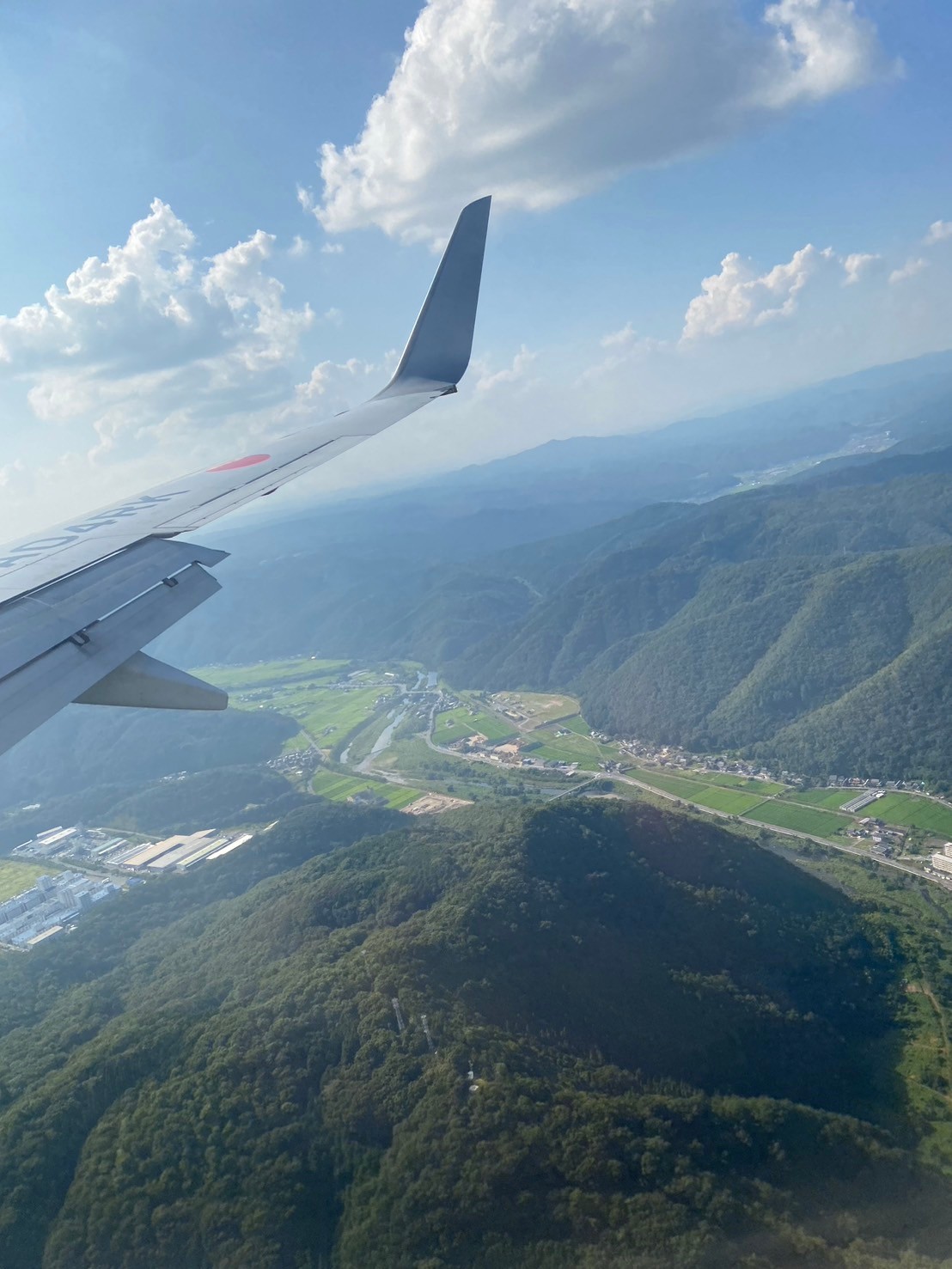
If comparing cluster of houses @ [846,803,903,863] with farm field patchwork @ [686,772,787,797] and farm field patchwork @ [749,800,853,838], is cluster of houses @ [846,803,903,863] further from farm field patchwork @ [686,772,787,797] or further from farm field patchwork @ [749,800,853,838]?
farm field patchwork @ [686,772,787,797]

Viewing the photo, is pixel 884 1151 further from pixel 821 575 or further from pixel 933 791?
pixel 821 575

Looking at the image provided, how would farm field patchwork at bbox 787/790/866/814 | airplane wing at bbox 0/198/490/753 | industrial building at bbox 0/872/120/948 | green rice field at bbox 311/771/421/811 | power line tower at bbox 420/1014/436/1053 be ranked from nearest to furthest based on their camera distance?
airplane wing at bbox 0/198/490/753 < power line tower at bbox 420/1014/436/1053 < industrial building at bbox 0/872/120/948 < farm field patchwork at bbox 787/790/866/814 < green rice field at bbox 311/771/421/811

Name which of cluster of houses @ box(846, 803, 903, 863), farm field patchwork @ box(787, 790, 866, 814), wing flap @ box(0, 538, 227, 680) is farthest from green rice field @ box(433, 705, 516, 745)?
wing flap @ box(0, 538, 227, 680)

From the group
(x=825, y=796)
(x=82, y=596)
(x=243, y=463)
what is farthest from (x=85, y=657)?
(x=825, y=796)

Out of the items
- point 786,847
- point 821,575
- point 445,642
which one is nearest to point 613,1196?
point 786,847

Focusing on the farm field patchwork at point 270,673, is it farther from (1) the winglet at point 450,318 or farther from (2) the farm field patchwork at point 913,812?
(1) the winglet at point 450,318

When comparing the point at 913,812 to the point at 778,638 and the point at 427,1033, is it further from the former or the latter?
the point at 427,1033
